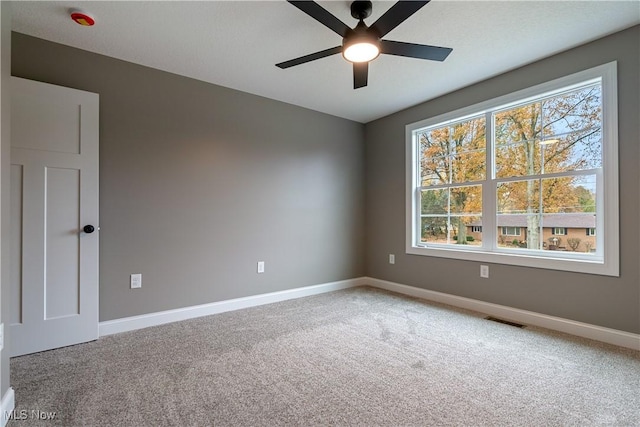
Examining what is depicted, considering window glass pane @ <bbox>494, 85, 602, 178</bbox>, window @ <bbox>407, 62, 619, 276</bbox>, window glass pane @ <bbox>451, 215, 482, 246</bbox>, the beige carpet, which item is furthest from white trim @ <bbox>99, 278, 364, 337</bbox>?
window glass pane @ <bbox>494, 85, 602, 178</bbox>

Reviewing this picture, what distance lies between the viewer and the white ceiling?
2.04 metres

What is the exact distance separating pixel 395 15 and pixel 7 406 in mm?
2880

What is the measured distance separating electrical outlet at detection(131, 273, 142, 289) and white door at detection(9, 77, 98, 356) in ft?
0.98

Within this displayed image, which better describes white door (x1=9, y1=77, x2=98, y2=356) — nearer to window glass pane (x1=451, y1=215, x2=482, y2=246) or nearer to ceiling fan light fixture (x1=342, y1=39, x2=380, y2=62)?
ceiling fan light fixture (x1=342, y1=39, x2=380, y2=62)

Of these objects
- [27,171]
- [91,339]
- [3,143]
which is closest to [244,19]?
[3,143]

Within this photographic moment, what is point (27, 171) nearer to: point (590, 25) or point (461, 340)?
point (461, 340)

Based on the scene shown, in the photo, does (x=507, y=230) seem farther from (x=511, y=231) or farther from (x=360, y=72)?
(x=360, y=72)

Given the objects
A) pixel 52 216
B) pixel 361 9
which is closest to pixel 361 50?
pixel 361 9

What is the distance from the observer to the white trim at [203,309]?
261cm

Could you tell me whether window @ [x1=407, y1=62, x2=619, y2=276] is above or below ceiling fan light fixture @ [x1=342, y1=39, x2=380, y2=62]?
below

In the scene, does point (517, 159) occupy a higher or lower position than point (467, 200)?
higher

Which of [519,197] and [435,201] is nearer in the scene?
[519,197]

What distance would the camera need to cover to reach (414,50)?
1980 millimetres

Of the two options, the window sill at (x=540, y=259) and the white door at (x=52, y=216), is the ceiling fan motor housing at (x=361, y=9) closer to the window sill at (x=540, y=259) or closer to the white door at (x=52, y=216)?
the white door at (x=52, y=216)
